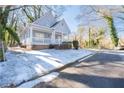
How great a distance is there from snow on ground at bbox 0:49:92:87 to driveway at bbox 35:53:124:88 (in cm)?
18

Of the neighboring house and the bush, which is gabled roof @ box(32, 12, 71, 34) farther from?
the bush

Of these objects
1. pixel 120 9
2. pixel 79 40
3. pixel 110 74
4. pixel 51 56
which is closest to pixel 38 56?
pixel 51 56

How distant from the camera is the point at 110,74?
2.77 m

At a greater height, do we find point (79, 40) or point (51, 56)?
point (79, 40)

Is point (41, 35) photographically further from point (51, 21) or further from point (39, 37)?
point (51, 21)

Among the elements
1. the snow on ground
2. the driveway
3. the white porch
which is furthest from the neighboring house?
the driveway

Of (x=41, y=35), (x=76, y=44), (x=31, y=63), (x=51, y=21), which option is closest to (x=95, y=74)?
(x=76, y=44)

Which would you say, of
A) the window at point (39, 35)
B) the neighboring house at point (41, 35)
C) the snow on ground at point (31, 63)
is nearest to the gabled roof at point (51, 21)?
the neighboring house at point (41, 35)

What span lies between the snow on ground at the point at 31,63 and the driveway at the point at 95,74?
0.18 meters

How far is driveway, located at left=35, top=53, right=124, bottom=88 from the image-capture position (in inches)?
101

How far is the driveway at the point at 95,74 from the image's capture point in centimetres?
256

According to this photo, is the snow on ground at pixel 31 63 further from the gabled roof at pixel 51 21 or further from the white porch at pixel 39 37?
the gabled roof at pixel 51 21
